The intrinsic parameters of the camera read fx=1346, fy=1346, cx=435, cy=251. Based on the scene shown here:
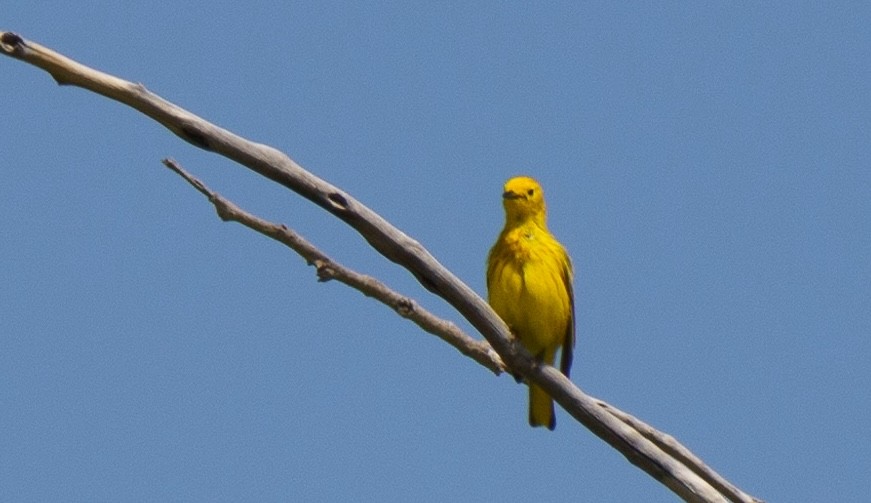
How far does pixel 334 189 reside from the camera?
545cm

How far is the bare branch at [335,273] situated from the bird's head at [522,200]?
2586 millimetres

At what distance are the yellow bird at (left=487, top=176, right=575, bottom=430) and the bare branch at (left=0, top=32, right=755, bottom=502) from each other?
1835 mm

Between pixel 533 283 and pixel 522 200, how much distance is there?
67cm

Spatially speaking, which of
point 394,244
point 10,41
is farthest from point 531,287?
point 10,41

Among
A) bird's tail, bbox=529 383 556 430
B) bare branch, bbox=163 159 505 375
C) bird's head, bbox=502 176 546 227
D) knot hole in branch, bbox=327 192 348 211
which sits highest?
bird's head, bbox=502 176 546 227

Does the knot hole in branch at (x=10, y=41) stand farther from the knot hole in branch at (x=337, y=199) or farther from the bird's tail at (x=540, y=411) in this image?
the bird's tail at (x=540, y=411)

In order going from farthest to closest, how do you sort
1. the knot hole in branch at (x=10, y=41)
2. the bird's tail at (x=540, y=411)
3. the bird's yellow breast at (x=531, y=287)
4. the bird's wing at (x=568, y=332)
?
the bird's tail at (x=540, y=411) → the bird's wing at (x=568, y=332) → the bird's yellow breast at (x=531, y=287) → the knot hole in branch at (x=10, y=41)

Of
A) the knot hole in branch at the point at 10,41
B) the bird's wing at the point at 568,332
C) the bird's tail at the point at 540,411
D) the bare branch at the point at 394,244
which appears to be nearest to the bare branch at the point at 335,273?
the bare branch at the point at 394,244

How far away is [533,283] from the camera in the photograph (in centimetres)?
834

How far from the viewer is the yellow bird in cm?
830

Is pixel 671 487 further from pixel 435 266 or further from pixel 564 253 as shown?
pixel 564 253

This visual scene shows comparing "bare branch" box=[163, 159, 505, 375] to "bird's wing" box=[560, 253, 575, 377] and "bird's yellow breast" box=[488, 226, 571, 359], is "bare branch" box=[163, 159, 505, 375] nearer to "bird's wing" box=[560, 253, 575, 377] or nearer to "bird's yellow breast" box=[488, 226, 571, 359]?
"bird's yellow breast" box=[488, 226, 571, 359]

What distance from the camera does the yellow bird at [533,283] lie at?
8297mm

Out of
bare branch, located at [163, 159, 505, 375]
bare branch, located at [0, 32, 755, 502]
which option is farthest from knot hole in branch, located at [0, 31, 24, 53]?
bare branch, located at [163, 159, 505, 375]
